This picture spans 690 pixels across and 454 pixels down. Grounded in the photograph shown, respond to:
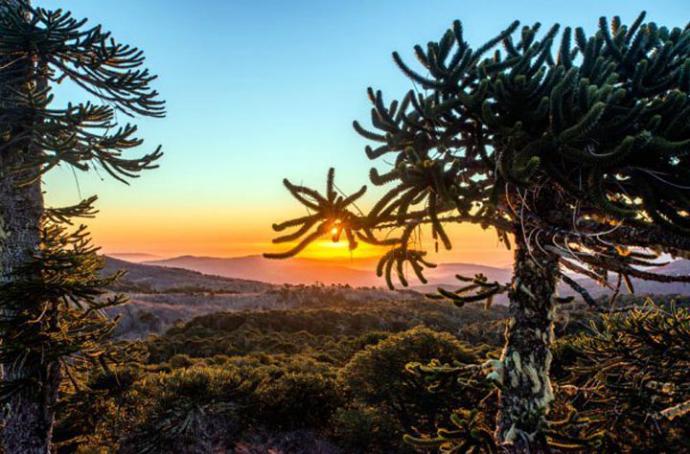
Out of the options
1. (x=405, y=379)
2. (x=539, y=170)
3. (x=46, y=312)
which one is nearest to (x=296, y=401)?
(x=405, y=379)

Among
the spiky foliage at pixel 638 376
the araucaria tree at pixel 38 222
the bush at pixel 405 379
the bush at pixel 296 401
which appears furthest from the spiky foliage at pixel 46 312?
the spiky foliage at pixel 638 376

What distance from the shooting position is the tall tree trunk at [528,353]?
8.78 feet

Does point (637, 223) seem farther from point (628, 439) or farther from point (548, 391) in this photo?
point (628, 439)

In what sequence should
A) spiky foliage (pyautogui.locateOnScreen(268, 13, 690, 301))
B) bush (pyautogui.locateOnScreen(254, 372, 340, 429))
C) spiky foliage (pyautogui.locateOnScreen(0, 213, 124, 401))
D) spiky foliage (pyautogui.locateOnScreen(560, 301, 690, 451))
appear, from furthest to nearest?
bush (pyautogui.locateOnScreen(254, 372, 340, 429)), spiky foliage (pyautogui.locateOnScreen(0, 213, 124, 401)), spiky foliage (pyautogui.locateOnScreen(560, 301, 690, 451)), spiky foliage (pyautogui.locateOnScreen(268, 13, 690, 301))

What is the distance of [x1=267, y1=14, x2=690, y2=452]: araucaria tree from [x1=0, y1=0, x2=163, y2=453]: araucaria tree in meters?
5.00

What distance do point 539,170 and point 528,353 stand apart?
1.33 metres

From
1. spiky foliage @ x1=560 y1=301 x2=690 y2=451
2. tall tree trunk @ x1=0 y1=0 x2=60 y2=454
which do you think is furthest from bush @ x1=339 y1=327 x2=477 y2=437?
tall tree trunk @ x1=0 y1=0 x2=60 y2=454

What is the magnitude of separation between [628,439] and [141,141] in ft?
27.9

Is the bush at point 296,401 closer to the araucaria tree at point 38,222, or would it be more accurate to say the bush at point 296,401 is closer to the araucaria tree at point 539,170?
the araucaria tree at point 38,222

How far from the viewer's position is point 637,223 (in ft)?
7.41

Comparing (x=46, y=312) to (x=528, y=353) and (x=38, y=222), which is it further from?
(x=528, y=353)

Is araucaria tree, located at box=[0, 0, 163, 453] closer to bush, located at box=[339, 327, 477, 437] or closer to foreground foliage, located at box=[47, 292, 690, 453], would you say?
foreground foliage, located at box=[47, 292, 690, 453]

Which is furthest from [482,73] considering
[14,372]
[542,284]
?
[14,372]

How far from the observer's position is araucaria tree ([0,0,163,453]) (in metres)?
5.31
